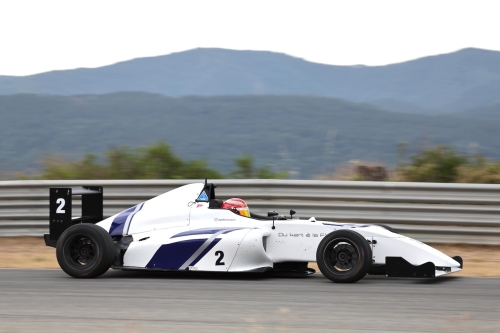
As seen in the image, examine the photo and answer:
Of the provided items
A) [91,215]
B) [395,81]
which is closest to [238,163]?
[91,215]

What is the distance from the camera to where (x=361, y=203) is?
12.2 m

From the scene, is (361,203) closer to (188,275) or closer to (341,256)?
(188,275)

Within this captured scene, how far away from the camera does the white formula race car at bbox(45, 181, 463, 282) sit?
813 centimetres

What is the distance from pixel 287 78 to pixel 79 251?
97.9 meters

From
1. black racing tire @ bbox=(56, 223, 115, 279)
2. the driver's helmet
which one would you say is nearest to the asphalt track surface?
black racing tire @ bbox=(56, 223, 115, 279)

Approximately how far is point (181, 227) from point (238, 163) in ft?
20.0

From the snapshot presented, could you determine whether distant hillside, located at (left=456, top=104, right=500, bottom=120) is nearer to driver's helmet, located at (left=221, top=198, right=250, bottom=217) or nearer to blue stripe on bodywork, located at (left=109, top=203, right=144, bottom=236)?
driver's helmet, located at (left=221, top=198, right=250, bottom=217)

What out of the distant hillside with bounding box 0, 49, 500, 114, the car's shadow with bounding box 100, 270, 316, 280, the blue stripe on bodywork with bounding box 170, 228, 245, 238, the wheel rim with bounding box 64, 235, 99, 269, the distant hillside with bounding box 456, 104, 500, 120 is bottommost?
the car's shadow with bounding box 100, 270, 316, 280

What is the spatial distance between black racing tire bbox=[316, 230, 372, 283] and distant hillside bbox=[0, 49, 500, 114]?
79155 millimetres

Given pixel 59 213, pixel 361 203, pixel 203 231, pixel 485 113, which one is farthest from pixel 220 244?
pixel 485 113

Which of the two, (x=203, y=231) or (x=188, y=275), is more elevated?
(x=203, y=231)

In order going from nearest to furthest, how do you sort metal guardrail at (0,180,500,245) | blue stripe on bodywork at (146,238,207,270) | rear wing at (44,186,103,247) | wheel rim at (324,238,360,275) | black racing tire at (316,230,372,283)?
black racing tire at (316,230,372,283)
wheel rim at (324,238,360,275)
blue stripe on bodywork at (146,238,207,270)
rear wing at (44,186,103,247)
metal guardrail at (0,180,500,245)

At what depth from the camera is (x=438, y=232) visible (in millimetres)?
11836

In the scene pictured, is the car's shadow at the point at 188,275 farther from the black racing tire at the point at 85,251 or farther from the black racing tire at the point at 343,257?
the black racing tire at the point at 343,257
